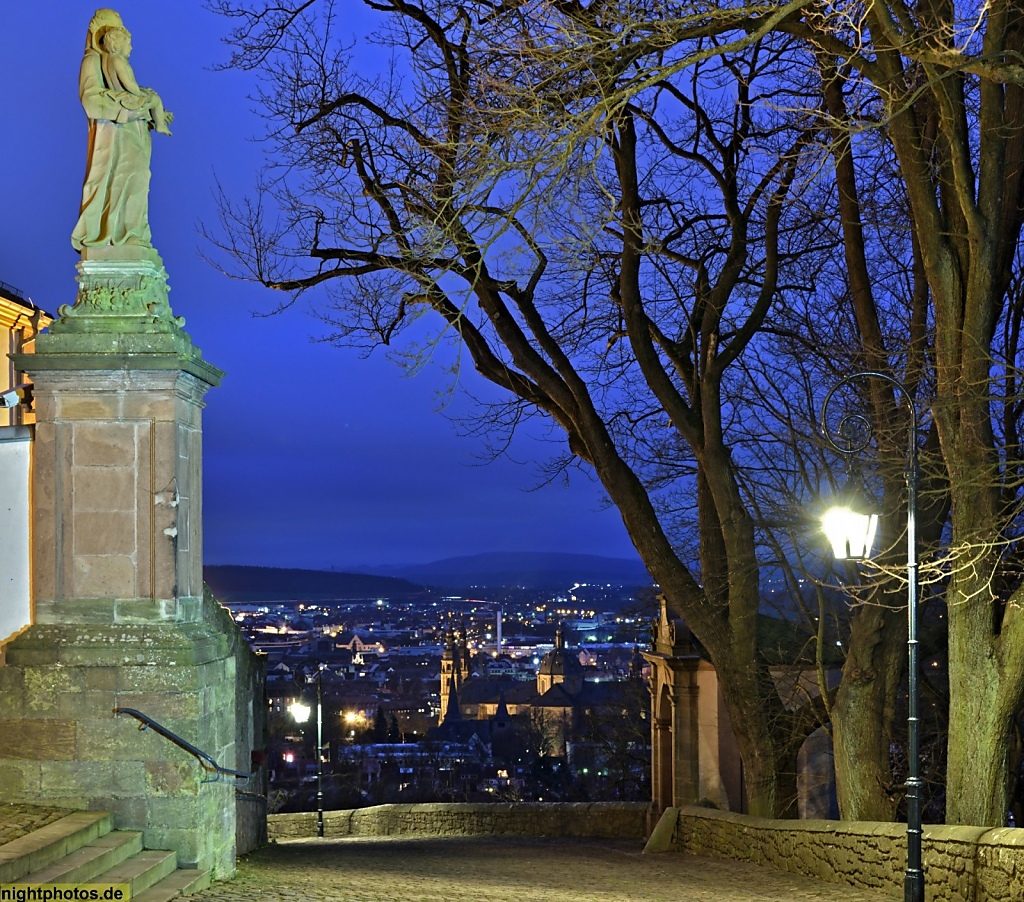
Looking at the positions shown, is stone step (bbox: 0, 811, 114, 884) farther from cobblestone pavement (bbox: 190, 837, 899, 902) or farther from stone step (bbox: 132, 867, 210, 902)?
cobblestone pavement (bbox: 190, 837, 899, 902)

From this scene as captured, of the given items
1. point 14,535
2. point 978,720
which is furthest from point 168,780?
point 978,720

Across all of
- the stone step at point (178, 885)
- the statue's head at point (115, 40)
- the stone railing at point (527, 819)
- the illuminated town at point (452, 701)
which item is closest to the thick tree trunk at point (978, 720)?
the stone step at point (178, 885)

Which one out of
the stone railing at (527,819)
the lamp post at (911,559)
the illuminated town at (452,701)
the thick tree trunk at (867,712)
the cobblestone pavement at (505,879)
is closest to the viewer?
the cobblestone pavement at (505,879)

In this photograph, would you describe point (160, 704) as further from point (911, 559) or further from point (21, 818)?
point (911, 559)

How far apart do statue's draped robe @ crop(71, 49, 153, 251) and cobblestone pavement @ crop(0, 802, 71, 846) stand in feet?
13.3

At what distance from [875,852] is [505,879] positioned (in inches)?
139

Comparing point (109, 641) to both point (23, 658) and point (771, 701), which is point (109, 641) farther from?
point (771, 701)

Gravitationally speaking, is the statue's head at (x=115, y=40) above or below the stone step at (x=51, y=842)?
above

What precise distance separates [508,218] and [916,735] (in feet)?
17.0

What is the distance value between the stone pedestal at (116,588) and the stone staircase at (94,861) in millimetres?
205

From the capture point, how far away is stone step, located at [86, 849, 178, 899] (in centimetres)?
741

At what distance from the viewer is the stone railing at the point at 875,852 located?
8961 mm

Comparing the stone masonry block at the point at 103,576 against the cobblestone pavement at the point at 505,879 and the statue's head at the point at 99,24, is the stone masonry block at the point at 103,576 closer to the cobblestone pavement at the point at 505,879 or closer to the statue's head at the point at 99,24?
the cobblestone pavement at the point at 505,879

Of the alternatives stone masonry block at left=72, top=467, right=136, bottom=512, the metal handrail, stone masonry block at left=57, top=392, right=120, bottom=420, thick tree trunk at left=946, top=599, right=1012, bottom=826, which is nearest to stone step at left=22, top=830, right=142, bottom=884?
the metal handrail
